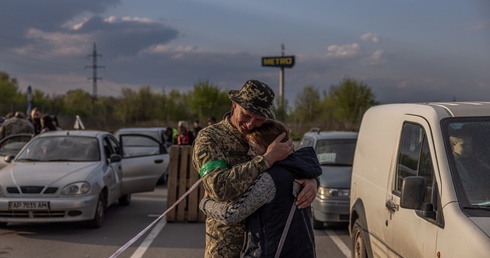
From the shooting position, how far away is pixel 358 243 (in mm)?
5934

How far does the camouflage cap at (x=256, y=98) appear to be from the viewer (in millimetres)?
3002

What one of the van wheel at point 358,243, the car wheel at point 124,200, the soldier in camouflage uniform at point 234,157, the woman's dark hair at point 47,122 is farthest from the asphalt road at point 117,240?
the woman's dark hair at point 47,122

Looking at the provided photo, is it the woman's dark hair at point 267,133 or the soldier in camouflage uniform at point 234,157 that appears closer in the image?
the soldier in camouflage uniform at point 234,157

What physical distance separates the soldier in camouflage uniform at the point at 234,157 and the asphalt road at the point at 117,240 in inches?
160

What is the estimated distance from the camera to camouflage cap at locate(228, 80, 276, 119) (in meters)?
3.00

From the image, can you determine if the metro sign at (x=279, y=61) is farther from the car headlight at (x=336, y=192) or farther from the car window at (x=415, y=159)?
the car window at (x=415, y=159)

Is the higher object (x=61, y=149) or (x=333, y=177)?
(x=61, y=149)

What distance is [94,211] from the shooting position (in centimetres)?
895

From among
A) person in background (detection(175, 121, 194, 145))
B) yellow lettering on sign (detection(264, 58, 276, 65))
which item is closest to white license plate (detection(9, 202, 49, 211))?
person in background (detection(175, 121, 194, 145))

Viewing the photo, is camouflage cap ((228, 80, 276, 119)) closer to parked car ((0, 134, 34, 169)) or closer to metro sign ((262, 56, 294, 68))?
parked car ((0, 134, 34, 169))

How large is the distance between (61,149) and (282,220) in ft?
26.0

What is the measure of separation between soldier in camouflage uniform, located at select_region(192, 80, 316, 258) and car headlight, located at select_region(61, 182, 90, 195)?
6.04 m

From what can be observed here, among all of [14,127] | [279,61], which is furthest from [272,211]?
[279,61]

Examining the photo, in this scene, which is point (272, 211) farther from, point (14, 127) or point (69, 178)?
point (14, 127)
